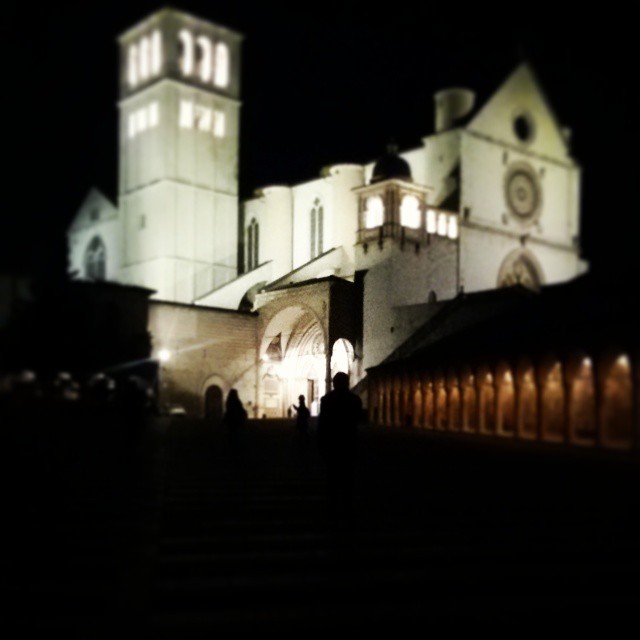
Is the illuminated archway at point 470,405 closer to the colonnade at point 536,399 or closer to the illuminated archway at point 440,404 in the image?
the colonnade at point 536,399

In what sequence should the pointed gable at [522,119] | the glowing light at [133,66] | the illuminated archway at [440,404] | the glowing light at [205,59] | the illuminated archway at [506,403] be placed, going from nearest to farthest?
the illuminated archway at [506,403]
the illuminated archway at [440,404]
the pointed gable at [522,119]
the glowing light at [205,59]
the glowing light at [133,66]

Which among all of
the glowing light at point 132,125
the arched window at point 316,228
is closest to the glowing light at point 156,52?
the glowing light at point 132,125

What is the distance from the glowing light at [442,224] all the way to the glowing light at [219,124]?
1845 cm

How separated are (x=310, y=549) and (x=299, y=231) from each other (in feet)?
150

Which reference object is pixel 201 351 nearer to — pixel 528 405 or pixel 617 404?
pixel 528 405

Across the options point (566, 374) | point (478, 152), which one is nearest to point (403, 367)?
point (566, 374)

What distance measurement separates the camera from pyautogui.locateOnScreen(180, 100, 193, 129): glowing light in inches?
2192

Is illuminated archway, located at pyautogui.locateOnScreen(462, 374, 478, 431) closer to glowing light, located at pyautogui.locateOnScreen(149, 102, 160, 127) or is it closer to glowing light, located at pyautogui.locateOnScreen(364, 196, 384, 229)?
glowing light, located at pyautogui.locateOnScreen(364, 196, 384, 229)

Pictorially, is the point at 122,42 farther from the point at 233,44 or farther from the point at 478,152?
the point at 478,152

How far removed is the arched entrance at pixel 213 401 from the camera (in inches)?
1812

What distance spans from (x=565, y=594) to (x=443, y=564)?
144cm

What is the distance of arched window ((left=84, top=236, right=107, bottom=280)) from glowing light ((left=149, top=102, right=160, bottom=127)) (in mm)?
10764

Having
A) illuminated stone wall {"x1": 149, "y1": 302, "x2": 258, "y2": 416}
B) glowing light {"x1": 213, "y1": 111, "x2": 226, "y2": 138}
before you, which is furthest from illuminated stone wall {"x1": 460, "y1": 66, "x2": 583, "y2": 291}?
glowing light {"x1": 213, "y1": 111, "x2": 226, "y2": 138}

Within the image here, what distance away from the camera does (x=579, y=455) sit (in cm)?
1922
